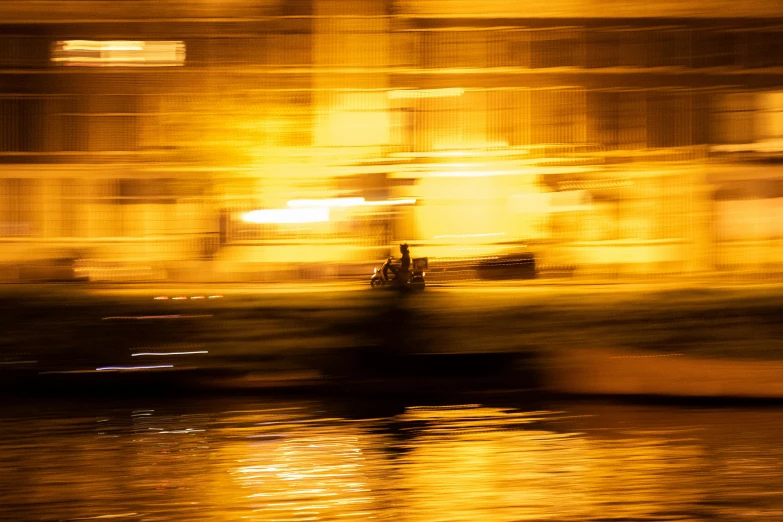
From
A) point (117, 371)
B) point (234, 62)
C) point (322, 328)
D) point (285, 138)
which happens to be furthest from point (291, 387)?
point (234, 62)

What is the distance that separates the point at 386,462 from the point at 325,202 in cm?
1991

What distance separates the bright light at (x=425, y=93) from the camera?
28703 millimetres

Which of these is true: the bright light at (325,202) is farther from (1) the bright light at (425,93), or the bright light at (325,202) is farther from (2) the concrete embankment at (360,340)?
(2) the concrete embankment at (360,340)

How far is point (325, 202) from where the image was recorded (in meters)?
28.2

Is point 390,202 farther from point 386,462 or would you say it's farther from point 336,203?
point 386,462

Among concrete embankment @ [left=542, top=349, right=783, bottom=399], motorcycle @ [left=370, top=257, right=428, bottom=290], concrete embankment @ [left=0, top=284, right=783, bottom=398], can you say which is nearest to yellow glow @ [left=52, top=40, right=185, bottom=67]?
motorcycle @ [left=370, top=257, right=428, bottom=290]

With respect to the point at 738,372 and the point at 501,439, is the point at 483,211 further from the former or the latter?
the point at 501,439

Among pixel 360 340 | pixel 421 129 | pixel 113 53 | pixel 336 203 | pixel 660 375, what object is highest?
pixel 113 53

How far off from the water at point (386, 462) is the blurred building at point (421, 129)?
1693 cm

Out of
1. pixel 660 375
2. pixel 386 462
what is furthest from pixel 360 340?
pixel 386 462

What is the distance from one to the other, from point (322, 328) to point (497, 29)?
18.2 m

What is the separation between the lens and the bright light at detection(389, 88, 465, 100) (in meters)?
28.7

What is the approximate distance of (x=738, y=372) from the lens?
1148 centimetres

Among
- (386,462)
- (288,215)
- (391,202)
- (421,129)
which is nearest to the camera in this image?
(386,462)
